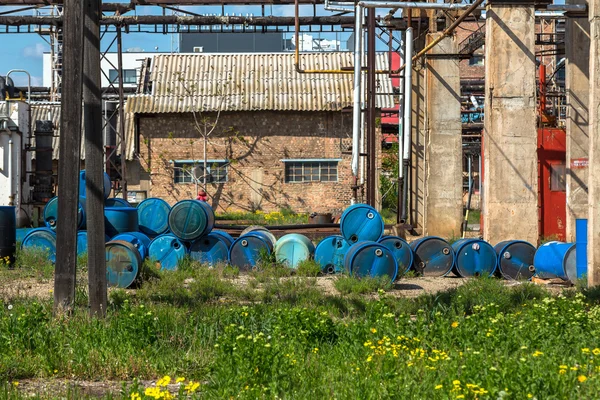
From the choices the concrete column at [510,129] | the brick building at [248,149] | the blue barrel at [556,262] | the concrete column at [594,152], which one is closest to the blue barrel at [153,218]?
the concrete column at [510,129]

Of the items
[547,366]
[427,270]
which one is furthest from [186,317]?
[427,270]

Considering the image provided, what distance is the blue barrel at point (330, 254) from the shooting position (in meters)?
13.7

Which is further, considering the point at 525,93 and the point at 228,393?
the point at 525,93

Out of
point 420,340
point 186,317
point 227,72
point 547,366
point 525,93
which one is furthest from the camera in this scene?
point 227,72

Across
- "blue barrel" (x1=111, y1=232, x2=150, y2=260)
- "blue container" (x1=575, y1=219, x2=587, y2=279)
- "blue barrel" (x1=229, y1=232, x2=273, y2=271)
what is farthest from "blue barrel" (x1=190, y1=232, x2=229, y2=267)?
"blue container" (x1=575, y1=219, x2=587, y2=279)

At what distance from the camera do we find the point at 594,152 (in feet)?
37.6

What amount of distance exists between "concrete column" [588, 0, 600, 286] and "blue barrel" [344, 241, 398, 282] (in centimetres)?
279

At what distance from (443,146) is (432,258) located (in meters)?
6.70

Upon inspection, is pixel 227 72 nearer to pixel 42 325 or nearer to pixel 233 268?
pixel 233 268

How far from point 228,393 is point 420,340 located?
2.12 meters

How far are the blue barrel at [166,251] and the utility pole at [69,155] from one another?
5234 mm

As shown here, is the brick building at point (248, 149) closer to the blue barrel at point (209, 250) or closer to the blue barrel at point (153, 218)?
the blue barrel at point (153, 218)

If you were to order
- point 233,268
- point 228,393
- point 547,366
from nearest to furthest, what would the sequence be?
point 228,393 < point 547,366 < point 233,268

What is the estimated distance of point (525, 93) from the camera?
1498 cm
